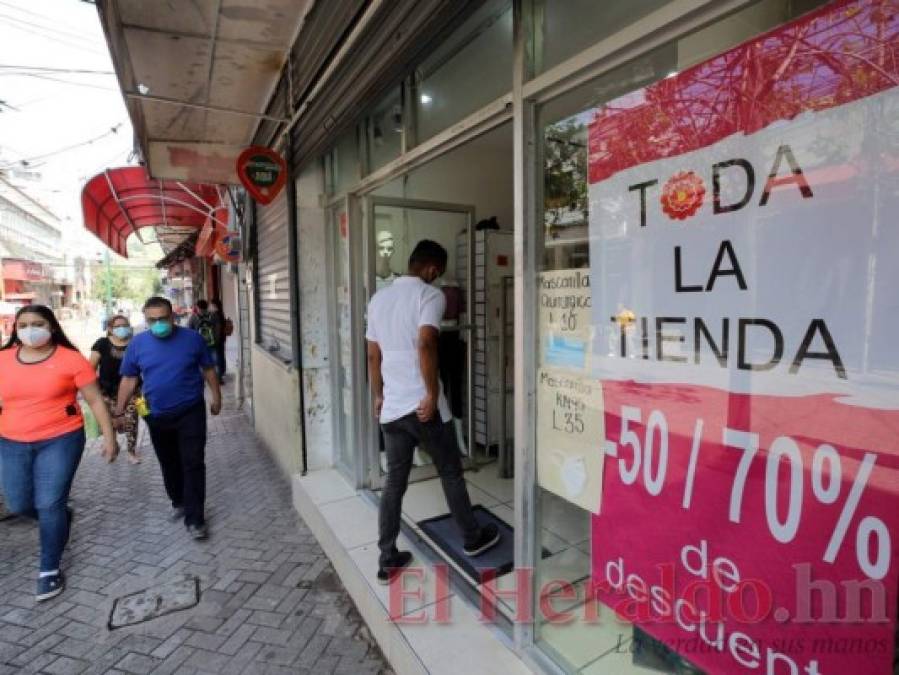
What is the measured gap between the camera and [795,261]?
1056 millimetres

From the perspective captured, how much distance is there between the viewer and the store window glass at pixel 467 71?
2227 mm

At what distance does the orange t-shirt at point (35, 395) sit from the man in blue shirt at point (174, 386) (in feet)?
1.80

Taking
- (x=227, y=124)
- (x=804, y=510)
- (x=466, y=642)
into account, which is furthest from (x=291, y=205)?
(x=804, y=510)

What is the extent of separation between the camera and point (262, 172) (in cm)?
414

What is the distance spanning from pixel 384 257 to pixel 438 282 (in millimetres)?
611

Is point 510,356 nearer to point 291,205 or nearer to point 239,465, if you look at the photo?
point 291,205

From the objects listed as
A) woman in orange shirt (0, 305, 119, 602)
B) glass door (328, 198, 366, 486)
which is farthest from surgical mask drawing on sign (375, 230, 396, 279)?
woman in orange shirt (0, 305, 119, 602)

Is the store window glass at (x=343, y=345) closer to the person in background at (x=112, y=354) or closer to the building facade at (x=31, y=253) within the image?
the person in background at (x=112, y=354)

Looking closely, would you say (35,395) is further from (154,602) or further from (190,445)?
(154,602)

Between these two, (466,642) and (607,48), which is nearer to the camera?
(607,48)

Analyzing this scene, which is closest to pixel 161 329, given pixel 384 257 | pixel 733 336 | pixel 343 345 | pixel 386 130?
pixel 343 345

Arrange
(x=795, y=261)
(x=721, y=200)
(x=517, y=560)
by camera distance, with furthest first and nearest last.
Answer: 1. (x=517, y=560)
2. (x=721, y=200)
3. (x=795, y=261)

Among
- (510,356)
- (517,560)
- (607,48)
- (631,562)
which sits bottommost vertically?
(517,560)

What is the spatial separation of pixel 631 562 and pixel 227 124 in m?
5.04
